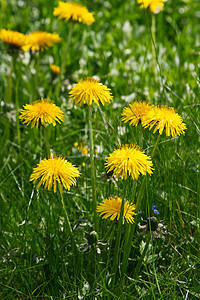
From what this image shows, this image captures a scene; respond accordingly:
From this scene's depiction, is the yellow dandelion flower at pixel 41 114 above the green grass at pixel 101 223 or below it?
above

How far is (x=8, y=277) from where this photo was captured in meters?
1.52

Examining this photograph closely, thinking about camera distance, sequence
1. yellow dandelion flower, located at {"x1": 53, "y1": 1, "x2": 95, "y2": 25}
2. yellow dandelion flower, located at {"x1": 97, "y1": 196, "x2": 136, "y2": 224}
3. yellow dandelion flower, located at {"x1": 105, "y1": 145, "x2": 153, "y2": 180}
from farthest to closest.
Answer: yellow dandelion flower, located at {"x1": 53, "y1": 1, "x2": 95, "y2": 25} → yellow dandelion flower, located at {"x1": 97, "y1": 196, "x2": 136, "y2": 224} → yellow dandelion flower, located at {"x1": 105, "y1": 145, "x2": 153, "y2": 180}

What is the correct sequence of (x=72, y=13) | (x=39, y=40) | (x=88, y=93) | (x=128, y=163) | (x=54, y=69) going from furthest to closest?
1. (x=54, y=69)
2. (x=39, y=40)
3. (x=72, y=13)
4. (x=88, y=93)
5. (x=128, y=163)

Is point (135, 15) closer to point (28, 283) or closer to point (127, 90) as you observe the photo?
point (127, 90)

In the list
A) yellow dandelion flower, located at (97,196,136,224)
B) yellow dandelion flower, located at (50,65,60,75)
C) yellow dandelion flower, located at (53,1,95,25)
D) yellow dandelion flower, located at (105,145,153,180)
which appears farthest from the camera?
yellow dandelion flower, located at (50,65,60,75)

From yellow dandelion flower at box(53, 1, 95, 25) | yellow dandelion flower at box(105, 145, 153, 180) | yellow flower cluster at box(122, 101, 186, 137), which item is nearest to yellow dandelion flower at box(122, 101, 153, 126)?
yellow flower cluster at box(122, 101, 186, 137)

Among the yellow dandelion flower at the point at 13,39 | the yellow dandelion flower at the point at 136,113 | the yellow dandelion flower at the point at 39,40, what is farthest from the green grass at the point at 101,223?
the yellow dandelion flower at the point at 13,39

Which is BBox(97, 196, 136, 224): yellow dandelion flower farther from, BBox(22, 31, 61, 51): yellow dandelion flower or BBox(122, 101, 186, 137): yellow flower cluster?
BBox(22, 31, 61, 51): yellow dandelion flower

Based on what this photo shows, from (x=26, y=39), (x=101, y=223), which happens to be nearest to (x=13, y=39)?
(x=26, y=39)

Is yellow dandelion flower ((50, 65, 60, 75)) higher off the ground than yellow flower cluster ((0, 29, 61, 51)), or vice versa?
yellow flower cluster ((0, 29, 61, 51))

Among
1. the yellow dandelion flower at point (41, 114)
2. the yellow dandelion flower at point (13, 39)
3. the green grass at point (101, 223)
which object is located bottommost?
the green grass at point (101, 223)

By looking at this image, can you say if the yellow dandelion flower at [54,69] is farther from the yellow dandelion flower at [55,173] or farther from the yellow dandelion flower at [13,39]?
the yellow dandelion flower at [55,173]

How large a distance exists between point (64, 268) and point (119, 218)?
0.36 m

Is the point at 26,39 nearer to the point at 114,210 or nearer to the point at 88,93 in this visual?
the point at 88,93
